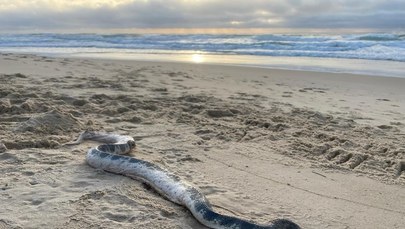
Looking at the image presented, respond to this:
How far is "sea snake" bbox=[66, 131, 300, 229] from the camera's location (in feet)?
10.2

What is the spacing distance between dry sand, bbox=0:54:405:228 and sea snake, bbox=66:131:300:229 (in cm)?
9

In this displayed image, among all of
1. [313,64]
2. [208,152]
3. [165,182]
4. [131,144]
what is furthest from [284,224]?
[313,64]

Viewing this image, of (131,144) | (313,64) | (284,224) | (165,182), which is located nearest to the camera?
(284,224)

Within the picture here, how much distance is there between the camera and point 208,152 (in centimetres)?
506

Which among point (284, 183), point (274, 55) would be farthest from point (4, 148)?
point (274, 55)

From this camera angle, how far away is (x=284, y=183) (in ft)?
13.8

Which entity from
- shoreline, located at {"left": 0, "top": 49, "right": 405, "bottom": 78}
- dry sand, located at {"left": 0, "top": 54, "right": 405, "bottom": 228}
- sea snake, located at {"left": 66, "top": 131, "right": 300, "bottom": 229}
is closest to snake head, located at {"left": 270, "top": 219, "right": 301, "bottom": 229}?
sea snake, located at {"left": 66, "top": 131, "right": 300, "bottom": 229}

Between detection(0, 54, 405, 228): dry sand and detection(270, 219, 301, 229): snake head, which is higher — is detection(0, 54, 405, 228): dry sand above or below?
below

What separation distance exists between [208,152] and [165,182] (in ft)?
4.29

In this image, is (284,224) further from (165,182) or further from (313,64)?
(313,64)

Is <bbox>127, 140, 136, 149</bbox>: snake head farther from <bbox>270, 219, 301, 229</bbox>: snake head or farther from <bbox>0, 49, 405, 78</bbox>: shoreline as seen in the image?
<bbox>0, 49, 405, 78</bbox>: shoreline

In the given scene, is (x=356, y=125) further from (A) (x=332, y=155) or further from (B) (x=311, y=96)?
(B) (x=311, y=96)

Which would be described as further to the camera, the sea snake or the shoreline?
the shoreline

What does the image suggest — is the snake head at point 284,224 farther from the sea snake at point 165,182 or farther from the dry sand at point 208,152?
the dry sand at point 208,152
